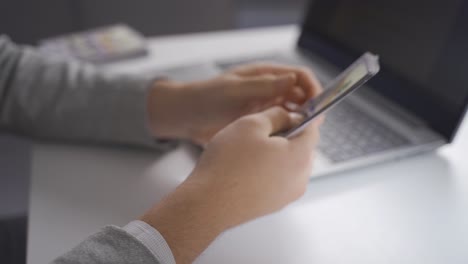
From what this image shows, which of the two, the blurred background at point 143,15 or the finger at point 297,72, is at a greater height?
the finger at point 297,72

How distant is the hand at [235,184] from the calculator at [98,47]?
421 mm

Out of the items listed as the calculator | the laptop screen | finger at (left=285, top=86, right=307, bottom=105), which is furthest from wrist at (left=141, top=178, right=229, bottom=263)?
the calculator

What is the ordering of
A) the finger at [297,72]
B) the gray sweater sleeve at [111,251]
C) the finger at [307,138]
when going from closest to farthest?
the gray sweater sleeve at [111,251] < the finger at [307,138] < the finger at [297,72]

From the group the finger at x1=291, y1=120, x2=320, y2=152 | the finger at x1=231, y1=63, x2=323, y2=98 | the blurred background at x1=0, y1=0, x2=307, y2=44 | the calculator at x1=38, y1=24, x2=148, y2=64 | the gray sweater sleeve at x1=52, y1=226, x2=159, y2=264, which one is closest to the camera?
the gray sweater sleeve at x1=52, y1=226, x2=159, y2=264

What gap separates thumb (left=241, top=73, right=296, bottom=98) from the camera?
54 cm

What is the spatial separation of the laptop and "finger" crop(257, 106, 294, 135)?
0.26 feet

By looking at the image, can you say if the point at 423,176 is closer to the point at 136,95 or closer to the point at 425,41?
the point at 425,41

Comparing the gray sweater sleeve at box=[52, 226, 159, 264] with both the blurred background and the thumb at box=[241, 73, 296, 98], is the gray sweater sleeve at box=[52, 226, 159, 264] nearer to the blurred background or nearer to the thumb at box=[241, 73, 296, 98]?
the thumb at box=[241, 73, 296, 98]

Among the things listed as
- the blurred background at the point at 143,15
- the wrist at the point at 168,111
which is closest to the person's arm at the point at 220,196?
the wrist at the point at 168,111

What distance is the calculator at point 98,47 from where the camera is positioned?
774 mm

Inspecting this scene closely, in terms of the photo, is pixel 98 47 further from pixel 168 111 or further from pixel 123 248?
pixel 123 248

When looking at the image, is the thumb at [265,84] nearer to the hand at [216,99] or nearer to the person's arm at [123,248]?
the hand at [216,99]

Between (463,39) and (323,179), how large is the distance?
244mm

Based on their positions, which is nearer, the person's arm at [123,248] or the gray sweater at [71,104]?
the person's arm at [123,248]
